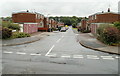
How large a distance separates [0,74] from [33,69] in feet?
5.15

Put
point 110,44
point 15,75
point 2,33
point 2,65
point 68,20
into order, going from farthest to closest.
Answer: point 68,20 < point 2,33 < point 110,44 < point 2,65 < point 15,75

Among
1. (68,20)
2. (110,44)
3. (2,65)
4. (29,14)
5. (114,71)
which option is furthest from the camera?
(68,20)

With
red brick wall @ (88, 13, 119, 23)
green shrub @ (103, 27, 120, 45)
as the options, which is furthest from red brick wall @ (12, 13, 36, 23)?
green shrub @ (103, 27, 120, 45)

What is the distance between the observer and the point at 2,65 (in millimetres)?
7758

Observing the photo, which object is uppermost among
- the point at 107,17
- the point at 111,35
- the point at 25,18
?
the point at 25,18

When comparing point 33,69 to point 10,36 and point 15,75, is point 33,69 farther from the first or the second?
point 10,36

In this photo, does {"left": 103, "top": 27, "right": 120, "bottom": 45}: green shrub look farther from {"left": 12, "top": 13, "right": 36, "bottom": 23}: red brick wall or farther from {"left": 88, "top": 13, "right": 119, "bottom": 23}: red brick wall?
{"left": 12, "top": 13, "right": 36, "bottom": 23}: red brick wall

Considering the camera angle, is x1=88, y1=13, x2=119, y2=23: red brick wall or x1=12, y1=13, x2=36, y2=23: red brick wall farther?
x1=12, y1=13, x2=36, y2=23: red brick wall

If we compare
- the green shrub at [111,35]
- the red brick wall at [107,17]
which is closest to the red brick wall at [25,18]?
the red brick wall at [107,17]

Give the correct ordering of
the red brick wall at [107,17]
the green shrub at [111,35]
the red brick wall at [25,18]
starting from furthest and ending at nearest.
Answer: the red brick wall at [25,18], the red brick wall at [107,17], the green shrub at [111,35]

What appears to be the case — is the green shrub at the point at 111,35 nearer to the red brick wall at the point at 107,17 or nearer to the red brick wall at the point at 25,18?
the red brick wall at the point at 107,17

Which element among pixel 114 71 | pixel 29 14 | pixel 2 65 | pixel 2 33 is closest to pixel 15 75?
pixel 2 65

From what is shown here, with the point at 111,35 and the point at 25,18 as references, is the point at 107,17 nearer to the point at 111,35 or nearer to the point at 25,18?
the point at 111,35

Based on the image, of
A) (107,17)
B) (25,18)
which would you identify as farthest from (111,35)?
(25,18)
